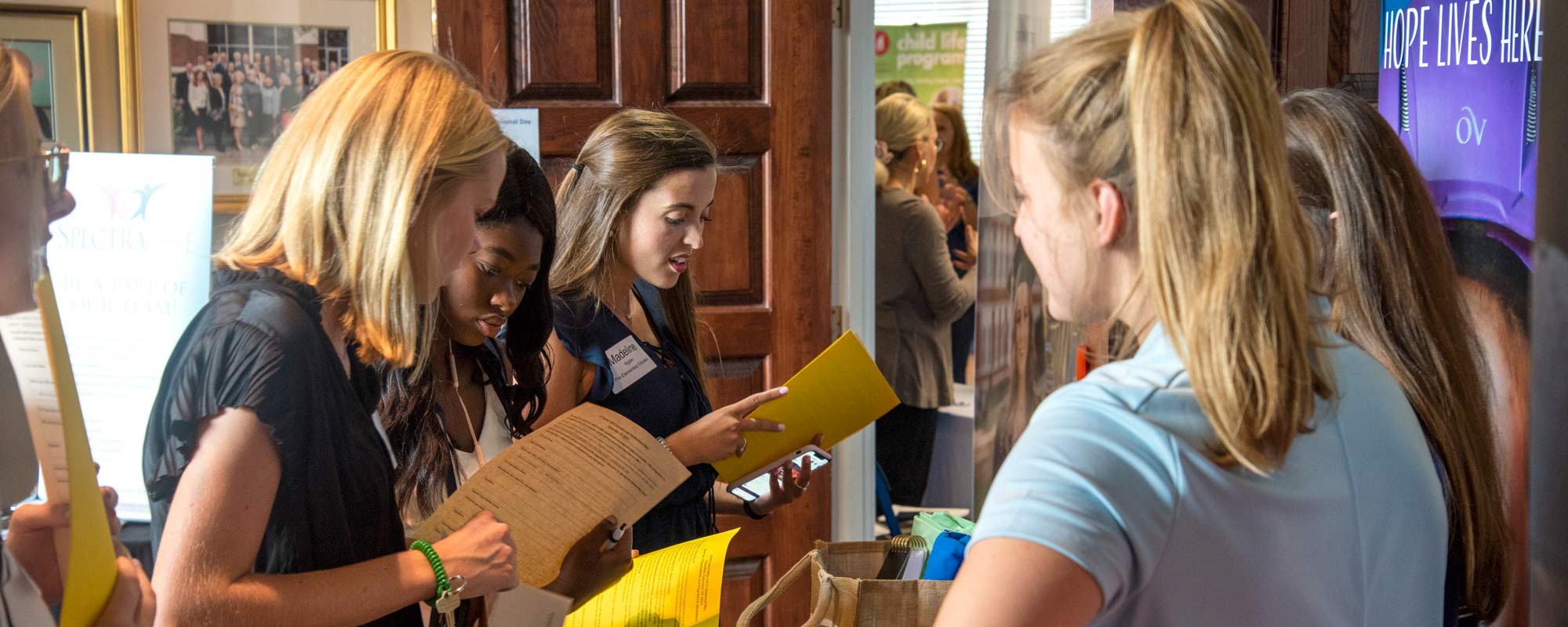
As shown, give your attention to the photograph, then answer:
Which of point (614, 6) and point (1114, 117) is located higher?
point (614, 6)

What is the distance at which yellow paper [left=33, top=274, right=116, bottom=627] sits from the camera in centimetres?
77

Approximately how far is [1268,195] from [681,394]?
56.4 inches

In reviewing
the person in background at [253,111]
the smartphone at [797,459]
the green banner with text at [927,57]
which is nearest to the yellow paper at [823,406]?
the smartphone at [797,459]

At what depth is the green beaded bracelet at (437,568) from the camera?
1.21m

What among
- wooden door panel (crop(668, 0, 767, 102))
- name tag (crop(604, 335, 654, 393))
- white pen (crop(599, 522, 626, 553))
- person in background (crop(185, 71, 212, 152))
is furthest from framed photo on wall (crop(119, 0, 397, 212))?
white pen (crop(599, 522, 626, 553))

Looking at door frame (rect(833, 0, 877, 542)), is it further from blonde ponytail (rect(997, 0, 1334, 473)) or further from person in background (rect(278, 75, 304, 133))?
blonde ponytail (rect(997, 0, 1334, 473))

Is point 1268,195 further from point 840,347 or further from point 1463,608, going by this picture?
point 840,347

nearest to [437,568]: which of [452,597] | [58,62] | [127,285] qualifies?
[452,597]

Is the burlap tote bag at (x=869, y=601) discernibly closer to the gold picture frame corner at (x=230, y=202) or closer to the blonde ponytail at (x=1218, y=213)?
the blonde ponytail at (x=1218, y=213)

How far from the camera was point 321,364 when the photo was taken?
108cm

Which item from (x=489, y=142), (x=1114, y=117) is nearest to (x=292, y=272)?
(x=489, y=142)

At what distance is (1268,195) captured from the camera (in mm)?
750

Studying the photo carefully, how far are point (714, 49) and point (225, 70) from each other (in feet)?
3.47

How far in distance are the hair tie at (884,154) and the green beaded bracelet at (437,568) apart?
3297 millimetres
